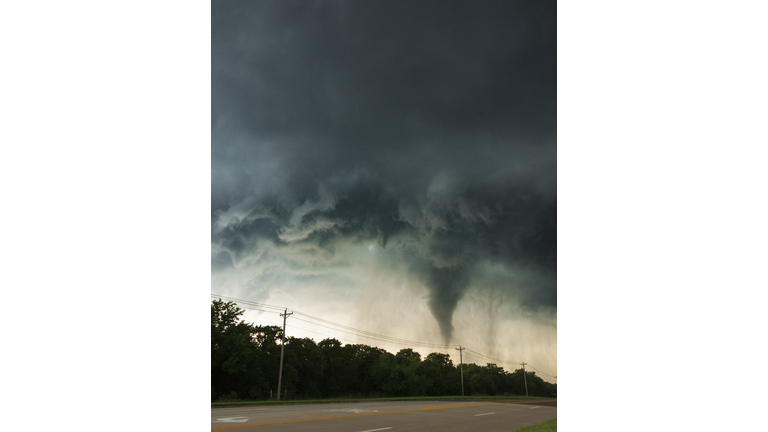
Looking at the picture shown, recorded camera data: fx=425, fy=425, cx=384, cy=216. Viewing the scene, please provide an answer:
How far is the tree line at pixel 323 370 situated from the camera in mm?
7492

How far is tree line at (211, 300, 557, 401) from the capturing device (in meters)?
7.49

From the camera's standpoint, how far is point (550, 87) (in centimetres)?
374

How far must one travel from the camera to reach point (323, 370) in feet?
34.7
